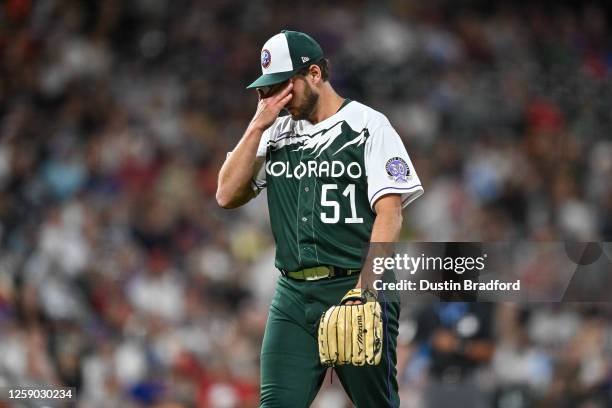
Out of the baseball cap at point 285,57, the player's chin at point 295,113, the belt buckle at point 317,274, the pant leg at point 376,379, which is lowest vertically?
the pant leg at point 376,379

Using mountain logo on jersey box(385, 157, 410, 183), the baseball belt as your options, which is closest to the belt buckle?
the baseball belt

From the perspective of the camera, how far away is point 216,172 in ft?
34.8

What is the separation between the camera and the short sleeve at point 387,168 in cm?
420

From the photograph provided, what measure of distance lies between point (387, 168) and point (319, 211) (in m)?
0.32

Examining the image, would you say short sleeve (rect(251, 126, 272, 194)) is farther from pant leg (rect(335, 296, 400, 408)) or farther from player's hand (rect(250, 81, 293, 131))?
pant leg (rect(335, 296, 400, 408))

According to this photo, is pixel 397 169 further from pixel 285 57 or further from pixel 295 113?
pixel 285 57

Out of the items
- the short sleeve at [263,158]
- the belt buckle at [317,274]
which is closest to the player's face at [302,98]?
the short sleeve at [263,158]

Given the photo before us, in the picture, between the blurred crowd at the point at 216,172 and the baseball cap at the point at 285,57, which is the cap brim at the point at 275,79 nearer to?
the baseball cap at the point at 285,57

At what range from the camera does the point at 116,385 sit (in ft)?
27.9

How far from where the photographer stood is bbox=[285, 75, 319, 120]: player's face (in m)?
4.36

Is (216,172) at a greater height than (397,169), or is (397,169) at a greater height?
(216,172)

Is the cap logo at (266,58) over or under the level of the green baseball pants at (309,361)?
over

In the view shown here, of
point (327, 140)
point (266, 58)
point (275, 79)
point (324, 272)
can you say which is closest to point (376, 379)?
point (324, 272)

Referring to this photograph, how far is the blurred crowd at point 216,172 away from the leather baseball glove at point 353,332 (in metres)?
3.18
